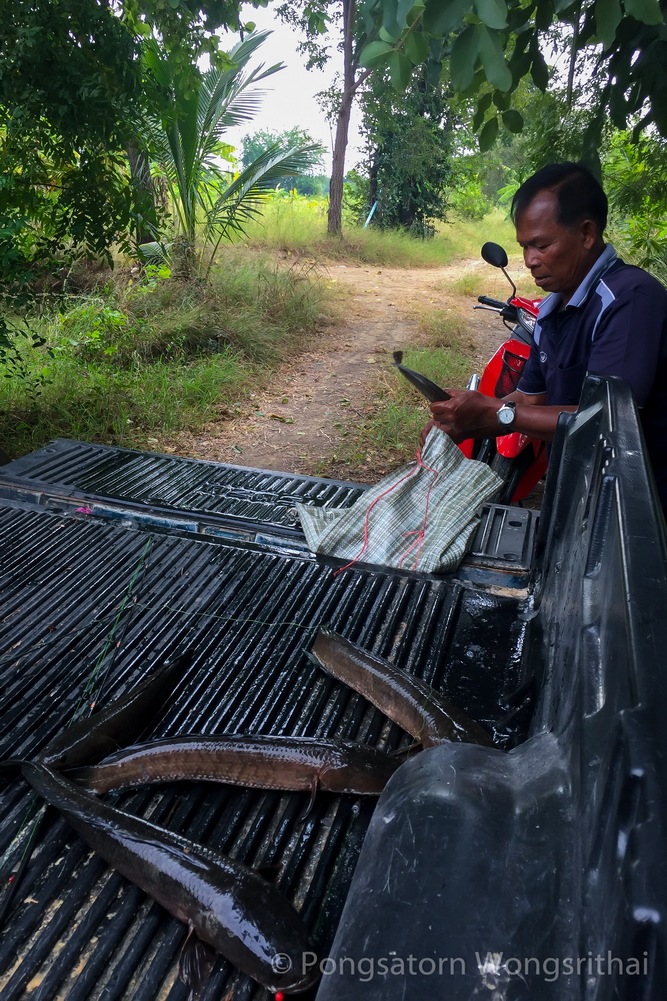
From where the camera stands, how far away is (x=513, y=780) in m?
0.94

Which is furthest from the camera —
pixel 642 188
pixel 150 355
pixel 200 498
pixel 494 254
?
pixel 150 355

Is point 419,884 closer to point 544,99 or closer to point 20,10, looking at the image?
point 20,10

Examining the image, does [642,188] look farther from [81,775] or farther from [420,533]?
[81,775]

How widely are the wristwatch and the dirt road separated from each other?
2.59 meters

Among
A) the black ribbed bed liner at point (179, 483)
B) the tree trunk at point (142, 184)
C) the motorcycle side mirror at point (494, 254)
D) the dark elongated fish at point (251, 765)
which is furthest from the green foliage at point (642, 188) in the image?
the dark elongated fish at point (251, 765)

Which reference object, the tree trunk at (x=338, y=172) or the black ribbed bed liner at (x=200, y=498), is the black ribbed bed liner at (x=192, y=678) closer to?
the black ribbed bed liner at (x=200, y=498)

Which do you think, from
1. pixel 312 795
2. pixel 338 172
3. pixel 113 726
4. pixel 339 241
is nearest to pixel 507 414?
pixel 312 795

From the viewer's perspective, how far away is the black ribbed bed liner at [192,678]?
1.45 m

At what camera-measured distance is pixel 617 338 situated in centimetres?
235

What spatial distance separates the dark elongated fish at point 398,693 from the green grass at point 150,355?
3.69 metres

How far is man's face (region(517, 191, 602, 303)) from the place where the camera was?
2561 millimetres

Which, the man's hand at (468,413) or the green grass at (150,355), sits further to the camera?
the green grass at (150,355)

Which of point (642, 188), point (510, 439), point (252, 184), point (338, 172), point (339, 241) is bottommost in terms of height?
point (510, 439)

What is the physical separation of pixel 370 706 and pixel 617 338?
147 centimetres
